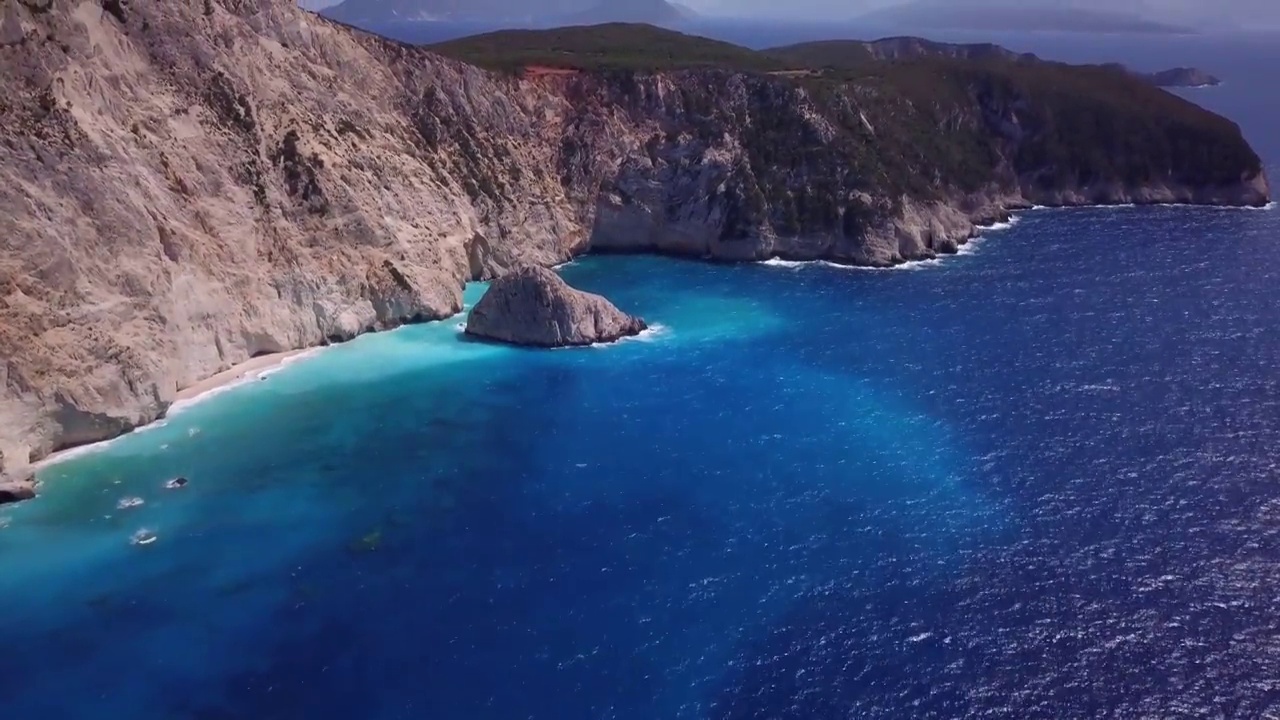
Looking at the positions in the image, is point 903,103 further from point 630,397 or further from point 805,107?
point 630,397

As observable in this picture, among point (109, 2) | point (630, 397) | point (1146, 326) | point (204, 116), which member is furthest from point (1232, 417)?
point (109, 2)

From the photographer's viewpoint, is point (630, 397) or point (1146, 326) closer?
point (630, 397)

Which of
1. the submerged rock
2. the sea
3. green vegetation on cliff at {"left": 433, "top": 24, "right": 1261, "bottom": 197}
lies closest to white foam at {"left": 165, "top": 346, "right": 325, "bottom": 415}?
the sea

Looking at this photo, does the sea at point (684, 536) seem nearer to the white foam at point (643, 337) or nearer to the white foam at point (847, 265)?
the white foam at point (643, 337)

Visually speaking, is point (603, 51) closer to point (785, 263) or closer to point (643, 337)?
point (785, 263)

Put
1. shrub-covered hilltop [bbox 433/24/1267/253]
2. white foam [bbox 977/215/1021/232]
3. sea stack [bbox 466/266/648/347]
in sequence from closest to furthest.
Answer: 1. sea stack [bbox 466/266/648/347]
2. shrub-covered hilltop [bbox 433/24/1267/253]
3. white foam [bbox 977/215/1021/232]

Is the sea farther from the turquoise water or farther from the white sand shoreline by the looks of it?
the white sand shoreline
